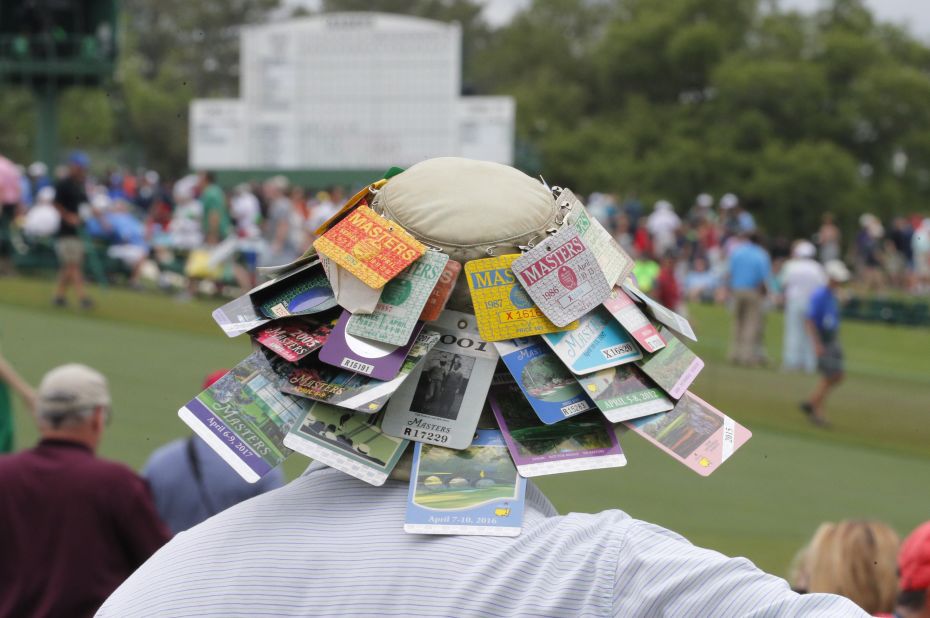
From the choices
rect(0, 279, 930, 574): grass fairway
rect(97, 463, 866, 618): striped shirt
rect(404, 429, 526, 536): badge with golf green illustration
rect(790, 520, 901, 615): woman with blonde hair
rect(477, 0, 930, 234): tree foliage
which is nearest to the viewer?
rect(97, 463, 866, 618): striped shirt

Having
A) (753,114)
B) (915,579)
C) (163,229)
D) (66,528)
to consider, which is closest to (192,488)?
(66,528)

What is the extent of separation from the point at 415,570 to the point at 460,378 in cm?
28

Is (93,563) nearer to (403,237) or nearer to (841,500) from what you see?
(403,237)

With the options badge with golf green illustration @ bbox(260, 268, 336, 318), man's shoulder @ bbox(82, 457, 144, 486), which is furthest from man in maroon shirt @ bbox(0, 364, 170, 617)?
badge with golf green illustration @ bbox(260, 268, 336, 318)

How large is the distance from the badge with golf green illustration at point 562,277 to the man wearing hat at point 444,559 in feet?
0.10

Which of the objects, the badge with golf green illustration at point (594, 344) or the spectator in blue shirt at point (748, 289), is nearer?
the badge with golf green illustration at point (594, 344)

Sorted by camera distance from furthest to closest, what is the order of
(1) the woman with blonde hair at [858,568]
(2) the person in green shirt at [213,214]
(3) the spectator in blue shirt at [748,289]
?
(2) the person in green shirt at [213,214], (3) the spectator in blue shirt at [748,289], (1) the woman with blonde hair at [858,568]

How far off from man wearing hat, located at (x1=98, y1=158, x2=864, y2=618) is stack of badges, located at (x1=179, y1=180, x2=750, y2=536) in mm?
41

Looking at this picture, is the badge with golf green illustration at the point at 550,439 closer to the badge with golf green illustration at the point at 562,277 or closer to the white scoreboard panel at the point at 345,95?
the badge with golf green illustration at the point at 562,277

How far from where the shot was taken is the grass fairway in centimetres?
919

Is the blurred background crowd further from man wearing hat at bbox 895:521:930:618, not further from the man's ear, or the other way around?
man wearing hat at bbox 895:521:930:618

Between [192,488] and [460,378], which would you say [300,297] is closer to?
[460,378]

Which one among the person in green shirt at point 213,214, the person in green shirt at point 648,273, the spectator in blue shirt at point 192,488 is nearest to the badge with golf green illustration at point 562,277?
the spectator in blue shirt at point 192,488

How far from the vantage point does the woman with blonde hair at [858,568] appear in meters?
4.09
